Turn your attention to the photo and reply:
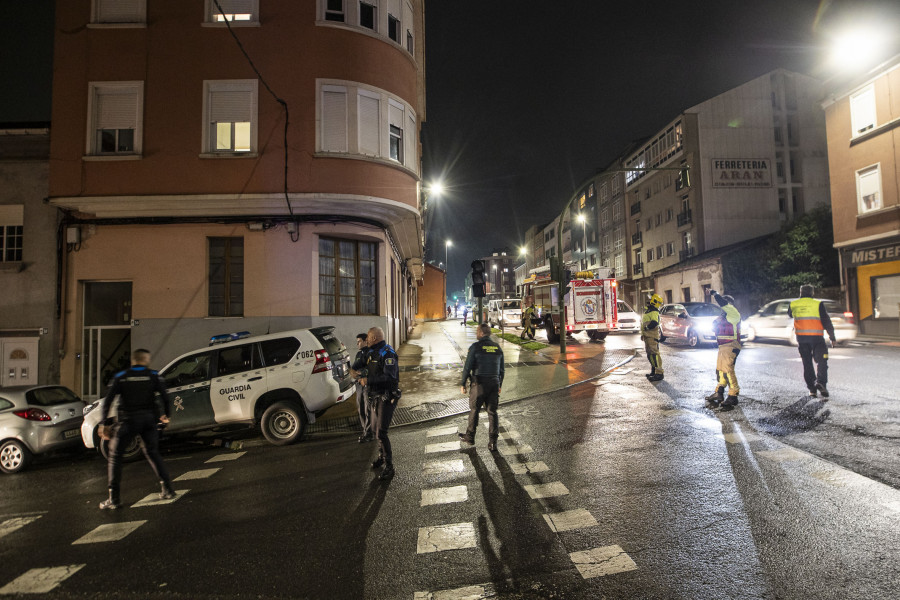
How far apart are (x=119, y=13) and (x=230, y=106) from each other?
12.1 feet

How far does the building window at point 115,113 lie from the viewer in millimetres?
11773

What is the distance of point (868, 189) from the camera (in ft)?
73.4

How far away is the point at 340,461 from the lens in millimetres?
6508

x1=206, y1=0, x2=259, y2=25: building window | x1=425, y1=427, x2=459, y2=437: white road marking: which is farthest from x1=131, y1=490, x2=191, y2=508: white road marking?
x1=206, y1=0, x2=259, y2=25: building window

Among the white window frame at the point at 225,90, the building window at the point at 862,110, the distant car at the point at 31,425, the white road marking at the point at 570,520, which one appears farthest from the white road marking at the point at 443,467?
the building window at the point at 862,110

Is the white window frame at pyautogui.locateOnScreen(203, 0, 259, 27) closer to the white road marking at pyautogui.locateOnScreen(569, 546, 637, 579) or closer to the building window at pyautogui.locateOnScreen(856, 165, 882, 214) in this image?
the white road marking at pyautogui.locateOnScreen(569, 546, 637, 579)

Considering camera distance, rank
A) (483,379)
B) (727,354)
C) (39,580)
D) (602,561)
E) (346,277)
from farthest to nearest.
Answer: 1. (346,277)
2. (727,354)
3. (483,379)
4. (39,580)
5. (602,561)

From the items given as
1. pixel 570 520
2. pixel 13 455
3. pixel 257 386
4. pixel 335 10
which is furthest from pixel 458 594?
pixel 335 10

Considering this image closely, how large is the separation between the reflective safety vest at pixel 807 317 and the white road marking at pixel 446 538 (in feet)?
26.4

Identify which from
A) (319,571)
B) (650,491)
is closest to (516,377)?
(650,491)

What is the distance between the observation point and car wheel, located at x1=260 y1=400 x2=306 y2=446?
7.71 m

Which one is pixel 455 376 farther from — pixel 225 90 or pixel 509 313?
pixel 509 313

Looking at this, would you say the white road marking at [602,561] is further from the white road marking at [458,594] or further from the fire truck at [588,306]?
the fire truck at [588,306]

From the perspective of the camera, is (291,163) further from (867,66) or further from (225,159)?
(867,66)
